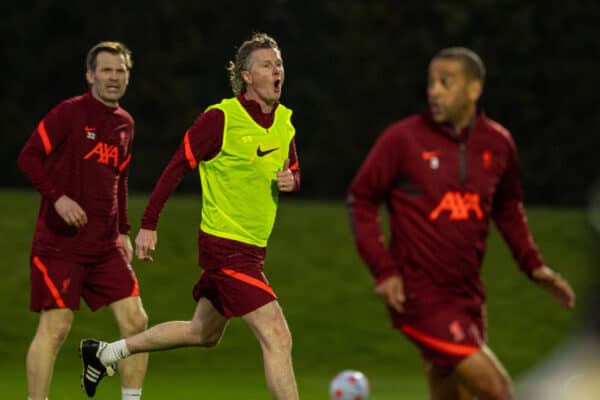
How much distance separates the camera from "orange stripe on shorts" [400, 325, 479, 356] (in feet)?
17.3

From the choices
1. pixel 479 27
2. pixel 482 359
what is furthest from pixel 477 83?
pixel 479 27

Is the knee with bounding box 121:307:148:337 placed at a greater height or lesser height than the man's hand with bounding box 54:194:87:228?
lesser

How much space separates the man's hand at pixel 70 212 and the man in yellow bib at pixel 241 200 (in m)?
0.68

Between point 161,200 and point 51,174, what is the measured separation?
108cm

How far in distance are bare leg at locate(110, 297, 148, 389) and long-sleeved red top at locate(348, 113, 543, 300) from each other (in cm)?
266

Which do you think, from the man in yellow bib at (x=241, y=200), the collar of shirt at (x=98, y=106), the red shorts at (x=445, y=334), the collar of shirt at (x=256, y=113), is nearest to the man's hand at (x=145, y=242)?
the man in yellow bib at (x=241, y=200)

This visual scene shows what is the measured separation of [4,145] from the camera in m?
42.2

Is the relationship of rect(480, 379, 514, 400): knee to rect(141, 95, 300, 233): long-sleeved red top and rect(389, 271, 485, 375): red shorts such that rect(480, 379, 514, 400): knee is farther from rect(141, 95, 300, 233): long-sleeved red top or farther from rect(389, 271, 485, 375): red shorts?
rect(141, 95, 300, 233): long-sleeved red top

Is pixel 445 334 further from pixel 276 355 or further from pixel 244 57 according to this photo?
pixel 244 57

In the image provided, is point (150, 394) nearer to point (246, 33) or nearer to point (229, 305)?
point (229, 305)

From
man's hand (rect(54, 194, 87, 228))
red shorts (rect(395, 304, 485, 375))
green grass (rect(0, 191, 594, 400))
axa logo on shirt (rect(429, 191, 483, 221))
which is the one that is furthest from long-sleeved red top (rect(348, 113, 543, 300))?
green grass (rect(0, 191, 594, 400))

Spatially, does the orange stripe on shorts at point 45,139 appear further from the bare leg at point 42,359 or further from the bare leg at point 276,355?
the bare leg at point 276,355

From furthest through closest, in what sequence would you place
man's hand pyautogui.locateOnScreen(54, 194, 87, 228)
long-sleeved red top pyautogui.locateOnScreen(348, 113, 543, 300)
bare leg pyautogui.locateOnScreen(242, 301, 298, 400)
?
man's hand pyautogui.locateOnScreen(54, 194, 87, 228), bare leg pyautogui.locateOnScreen(242, 301, 298, 400), long-sleeved red top pyautogui.locateOnScreen(348, 113, 543, 300)

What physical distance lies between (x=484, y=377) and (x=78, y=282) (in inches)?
126
